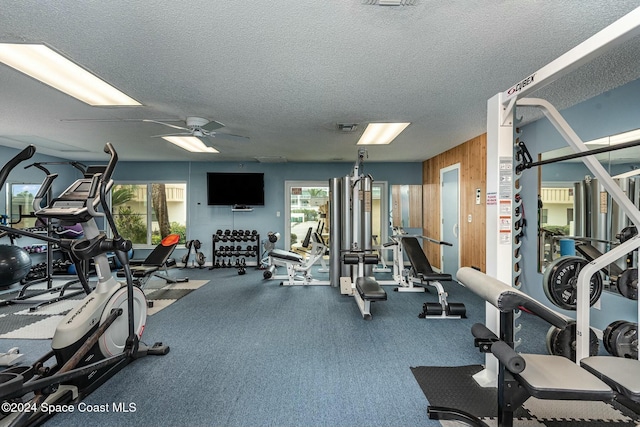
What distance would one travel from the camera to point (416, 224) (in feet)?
23.1

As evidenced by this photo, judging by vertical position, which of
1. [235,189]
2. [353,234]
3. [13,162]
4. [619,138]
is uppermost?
[619,138]

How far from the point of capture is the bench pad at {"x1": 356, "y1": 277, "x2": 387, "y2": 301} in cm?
328

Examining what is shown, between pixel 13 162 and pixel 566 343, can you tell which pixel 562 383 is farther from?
pixel 13 162

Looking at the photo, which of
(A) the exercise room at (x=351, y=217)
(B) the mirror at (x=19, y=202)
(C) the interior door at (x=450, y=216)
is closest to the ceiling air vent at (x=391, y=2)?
(A) the exercise room at (x=351, y=217)

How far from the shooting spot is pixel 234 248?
6.74m

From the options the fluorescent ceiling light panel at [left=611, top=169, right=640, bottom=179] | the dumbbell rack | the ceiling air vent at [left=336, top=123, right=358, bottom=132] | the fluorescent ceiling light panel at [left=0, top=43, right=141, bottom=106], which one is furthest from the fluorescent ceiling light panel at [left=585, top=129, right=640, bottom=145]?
the dumbbell rack

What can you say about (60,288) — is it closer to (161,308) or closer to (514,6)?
(161,308)

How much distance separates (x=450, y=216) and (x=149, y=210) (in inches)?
259

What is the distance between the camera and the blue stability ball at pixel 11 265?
10.8 feet

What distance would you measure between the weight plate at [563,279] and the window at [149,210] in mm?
6853

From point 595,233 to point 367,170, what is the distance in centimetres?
453

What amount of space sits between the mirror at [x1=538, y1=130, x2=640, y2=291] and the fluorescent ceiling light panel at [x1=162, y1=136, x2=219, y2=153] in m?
4.87

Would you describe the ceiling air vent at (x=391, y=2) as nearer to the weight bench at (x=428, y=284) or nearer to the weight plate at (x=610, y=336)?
the weight plate at (x=610, y=336)

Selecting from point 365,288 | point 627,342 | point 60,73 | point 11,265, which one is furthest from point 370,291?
point 11,265
